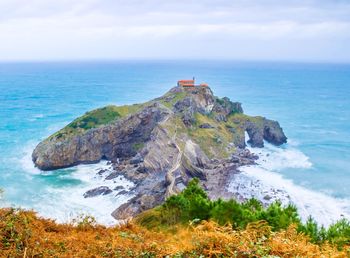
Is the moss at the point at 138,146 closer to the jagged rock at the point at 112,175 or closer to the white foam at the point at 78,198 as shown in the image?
the white foam at the point at 78,198

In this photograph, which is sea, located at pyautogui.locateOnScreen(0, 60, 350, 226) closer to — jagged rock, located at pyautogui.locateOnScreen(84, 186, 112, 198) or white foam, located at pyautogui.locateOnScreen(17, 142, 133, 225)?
white foam, located at pyautogui.locateOnScreen(17, 142, 133, 225)

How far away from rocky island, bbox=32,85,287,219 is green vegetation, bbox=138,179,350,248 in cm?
2312

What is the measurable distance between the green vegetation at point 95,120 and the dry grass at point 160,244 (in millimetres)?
66625

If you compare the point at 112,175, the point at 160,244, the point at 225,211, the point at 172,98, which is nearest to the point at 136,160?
the point at 112,175

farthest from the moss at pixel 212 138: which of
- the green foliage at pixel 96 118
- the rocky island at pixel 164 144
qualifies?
the green foliage at pixel 96 118

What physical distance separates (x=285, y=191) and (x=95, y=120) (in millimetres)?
45613

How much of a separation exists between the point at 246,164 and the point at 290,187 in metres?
10.8

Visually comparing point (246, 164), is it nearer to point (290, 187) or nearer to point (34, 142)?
point (290, 187)

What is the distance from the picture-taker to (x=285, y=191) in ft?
202

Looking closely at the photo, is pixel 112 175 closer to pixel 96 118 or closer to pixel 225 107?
pixel 96 118

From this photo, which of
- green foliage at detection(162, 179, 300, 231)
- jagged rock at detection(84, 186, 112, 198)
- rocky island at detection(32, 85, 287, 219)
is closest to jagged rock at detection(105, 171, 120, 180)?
rocky island at detection(32, 85, 287, 219)

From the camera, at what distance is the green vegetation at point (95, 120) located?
77.4 metres

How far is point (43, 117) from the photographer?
120 m

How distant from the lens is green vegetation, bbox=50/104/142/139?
7738cm
